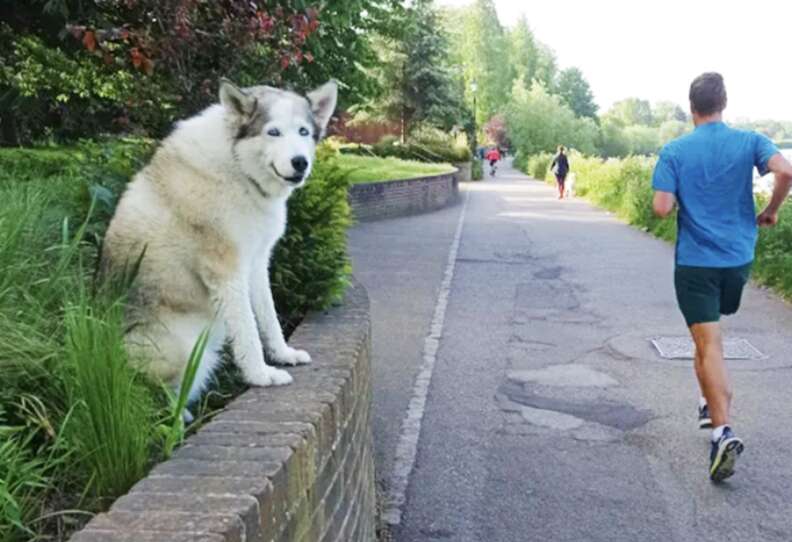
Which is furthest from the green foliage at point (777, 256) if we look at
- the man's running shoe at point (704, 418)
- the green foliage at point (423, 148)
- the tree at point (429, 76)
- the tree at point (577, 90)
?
the tree at point (577, 90)

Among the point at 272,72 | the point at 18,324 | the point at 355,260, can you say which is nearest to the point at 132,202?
the point at 18,324

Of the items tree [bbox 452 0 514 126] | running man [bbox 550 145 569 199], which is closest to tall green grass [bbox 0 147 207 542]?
running man [bbox 550 145 569 199]

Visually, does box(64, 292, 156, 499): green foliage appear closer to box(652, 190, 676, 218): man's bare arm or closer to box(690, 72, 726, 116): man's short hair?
box(652, 190, 676, 218): man's bare arm

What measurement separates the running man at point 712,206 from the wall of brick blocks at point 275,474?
2192 millimetres

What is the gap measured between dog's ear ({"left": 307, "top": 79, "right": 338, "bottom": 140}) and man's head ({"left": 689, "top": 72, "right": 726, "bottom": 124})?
2473 mm

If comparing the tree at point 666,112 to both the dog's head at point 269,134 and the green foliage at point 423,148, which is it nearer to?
the green foliage at point 423,148

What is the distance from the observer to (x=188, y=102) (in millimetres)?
6715

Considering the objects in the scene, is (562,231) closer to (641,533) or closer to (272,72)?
(272,72)

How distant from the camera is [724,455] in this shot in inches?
190

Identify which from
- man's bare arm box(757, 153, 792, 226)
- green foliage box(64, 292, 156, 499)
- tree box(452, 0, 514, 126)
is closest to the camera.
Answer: green foliage box(64, 292, 156, 499)

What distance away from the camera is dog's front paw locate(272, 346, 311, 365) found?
3.83m

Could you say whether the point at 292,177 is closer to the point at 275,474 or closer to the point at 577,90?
the point at 275,474

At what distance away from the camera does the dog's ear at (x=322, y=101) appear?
3.70m

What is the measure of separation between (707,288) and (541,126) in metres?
68.1
